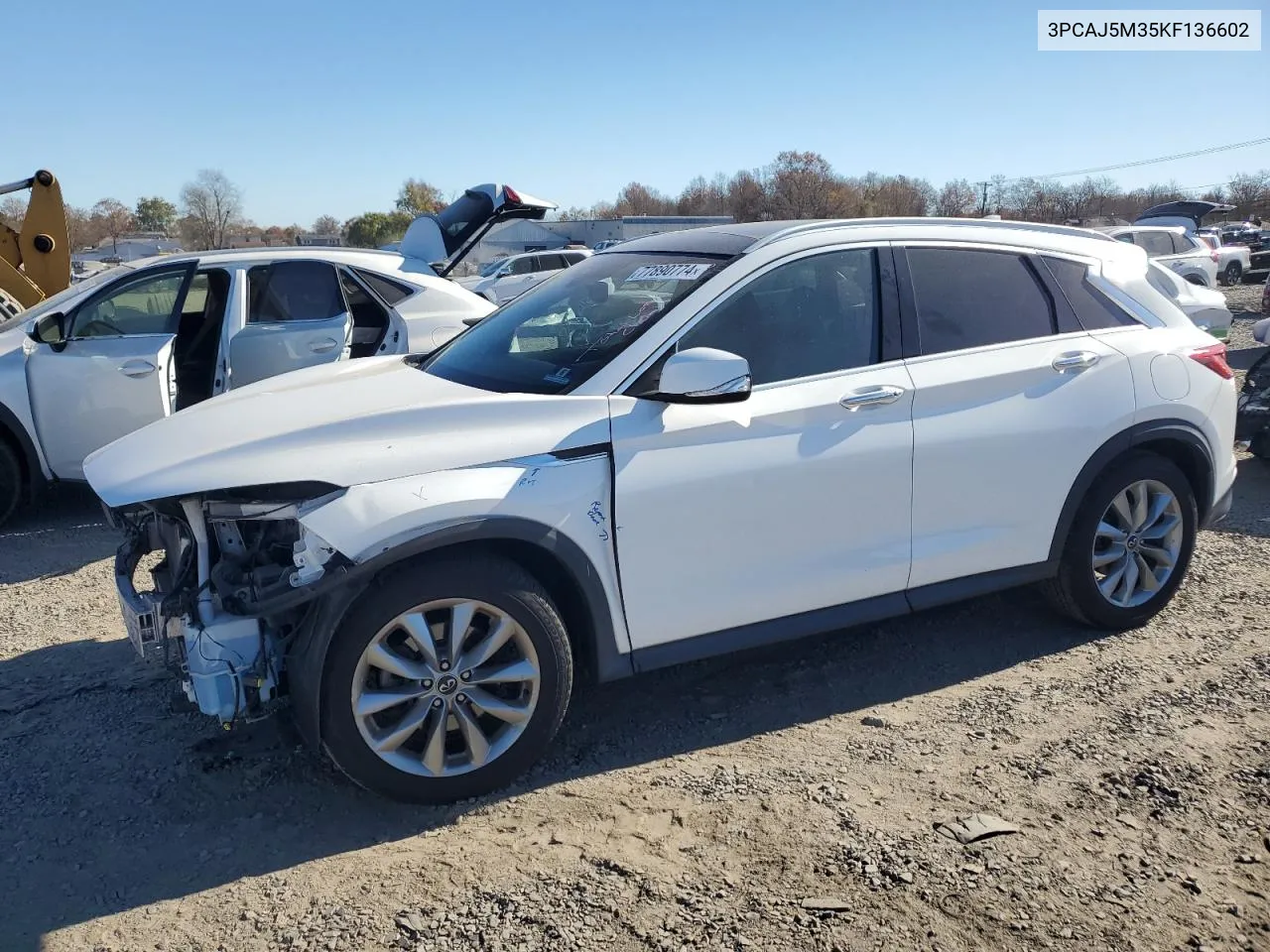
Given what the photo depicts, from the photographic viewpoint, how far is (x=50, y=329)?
20.9 ft

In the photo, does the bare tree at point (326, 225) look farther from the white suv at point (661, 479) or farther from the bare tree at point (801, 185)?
the white suv at point (661, 479)

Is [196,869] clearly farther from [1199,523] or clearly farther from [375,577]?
[1199,523]

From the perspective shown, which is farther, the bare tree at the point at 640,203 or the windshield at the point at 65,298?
the bare tree at the point at 640,203

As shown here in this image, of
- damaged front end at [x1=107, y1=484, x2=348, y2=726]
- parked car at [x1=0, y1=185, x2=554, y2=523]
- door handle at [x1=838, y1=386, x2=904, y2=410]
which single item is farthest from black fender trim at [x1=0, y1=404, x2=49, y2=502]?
door handle at [x1=838, y1=386, x2=904, y2=410]

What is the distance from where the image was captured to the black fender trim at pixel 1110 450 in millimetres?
4191

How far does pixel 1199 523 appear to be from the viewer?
4648 mm

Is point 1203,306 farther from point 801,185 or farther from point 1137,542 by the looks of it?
point 801,185

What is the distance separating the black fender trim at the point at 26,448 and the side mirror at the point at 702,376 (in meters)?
4.95

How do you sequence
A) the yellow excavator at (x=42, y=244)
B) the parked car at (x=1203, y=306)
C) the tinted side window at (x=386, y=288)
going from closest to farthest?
the parked car at (x=1203, y=306) < the tinted side window at (x=386, y=288) < the yellow excavator at (x=42, y=244)

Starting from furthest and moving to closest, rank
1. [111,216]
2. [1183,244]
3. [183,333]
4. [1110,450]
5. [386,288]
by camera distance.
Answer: [111,216]
[1183,244]
[386,288]
[183,333]
[1110,450]

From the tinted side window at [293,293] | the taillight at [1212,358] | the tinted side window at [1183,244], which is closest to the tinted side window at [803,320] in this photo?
the taillight at [1212,358]

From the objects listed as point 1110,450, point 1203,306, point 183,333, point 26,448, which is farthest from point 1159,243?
point 26,448

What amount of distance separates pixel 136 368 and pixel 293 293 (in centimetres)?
118

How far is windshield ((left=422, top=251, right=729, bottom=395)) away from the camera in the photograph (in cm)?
358
